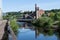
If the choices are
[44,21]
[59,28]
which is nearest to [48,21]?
[44,21]

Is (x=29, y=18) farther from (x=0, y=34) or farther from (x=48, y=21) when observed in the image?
(x=0, y=34)

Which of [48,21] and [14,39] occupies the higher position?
[14,39]

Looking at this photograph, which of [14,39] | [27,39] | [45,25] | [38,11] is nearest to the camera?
[14,39]

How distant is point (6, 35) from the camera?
1212 millimetres

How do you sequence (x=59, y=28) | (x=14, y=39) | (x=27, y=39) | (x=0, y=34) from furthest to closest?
(x=59, y=28), (x=27, y=39), (x=0, y=34), (x=14, y=39)

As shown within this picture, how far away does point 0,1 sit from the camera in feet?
3.59

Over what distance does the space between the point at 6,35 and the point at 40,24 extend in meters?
37.2

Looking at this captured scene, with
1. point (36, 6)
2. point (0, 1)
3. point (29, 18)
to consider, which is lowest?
point (29, 18)

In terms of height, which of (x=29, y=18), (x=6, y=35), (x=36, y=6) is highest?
(x=6, y=35)

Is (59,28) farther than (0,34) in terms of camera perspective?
Yes

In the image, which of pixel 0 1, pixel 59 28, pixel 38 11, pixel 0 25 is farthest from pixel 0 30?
pixel 38 11

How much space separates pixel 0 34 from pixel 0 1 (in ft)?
0.64

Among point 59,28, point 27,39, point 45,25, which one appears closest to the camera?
point 27,39

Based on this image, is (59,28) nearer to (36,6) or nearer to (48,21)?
(48,21)
